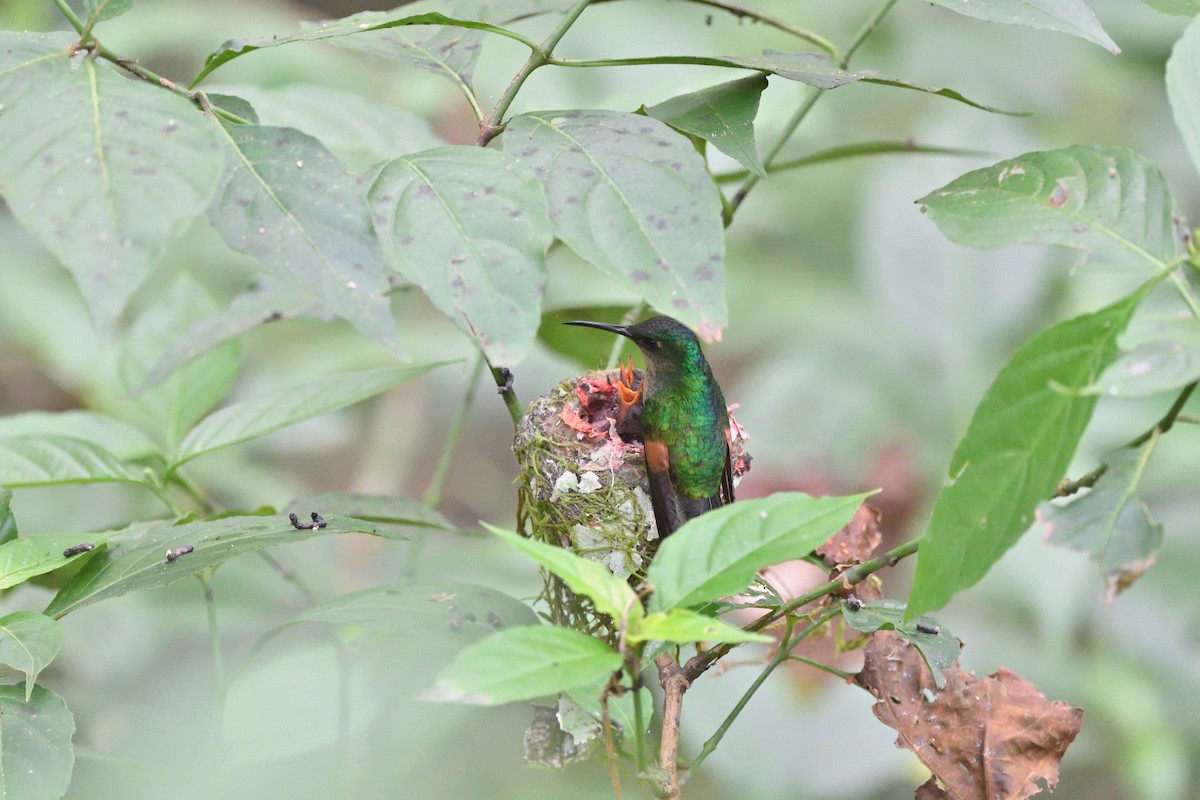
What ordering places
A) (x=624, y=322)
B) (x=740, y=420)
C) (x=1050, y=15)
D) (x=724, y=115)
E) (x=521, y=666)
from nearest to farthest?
(x=521, y=666) → (x=1050, y=15) → (x=724, y=115) → (x=624, y=322) → (x=740, y=420)

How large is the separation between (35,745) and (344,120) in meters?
1.40

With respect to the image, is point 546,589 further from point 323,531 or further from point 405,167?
point 405,167

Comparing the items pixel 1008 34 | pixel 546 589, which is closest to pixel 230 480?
pixel 546 589

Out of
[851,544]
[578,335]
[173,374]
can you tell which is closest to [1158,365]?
[851,544]

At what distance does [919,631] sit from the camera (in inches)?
59.2

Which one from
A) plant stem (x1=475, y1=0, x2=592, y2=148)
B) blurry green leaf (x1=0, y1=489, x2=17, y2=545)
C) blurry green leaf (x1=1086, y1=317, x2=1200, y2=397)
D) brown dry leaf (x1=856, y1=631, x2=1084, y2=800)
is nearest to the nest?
brown dry leaf (x1=856, y1=631, x2=1084, y2=800)

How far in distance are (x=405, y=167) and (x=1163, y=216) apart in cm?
91

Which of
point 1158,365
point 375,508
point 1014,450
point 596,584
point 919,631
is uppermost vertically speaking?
point 1158,365

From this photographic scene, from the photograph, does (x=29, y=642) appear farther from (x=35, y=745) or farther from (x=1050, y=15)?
(x=1050, y=15)

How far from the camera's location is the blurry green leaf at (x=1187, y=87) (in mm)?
1273

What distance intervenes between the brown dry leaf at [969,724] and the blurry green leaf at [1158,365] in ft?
2.33

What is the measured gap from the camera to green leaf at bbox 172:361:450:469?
1.92 metres

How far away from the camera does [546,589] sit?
190 cm

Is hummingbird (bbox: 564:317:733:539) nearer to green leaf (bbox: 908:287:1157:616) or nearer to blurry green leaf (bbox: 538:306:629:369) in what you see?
blurry green leaf (bbox: 538:306:629:369)
